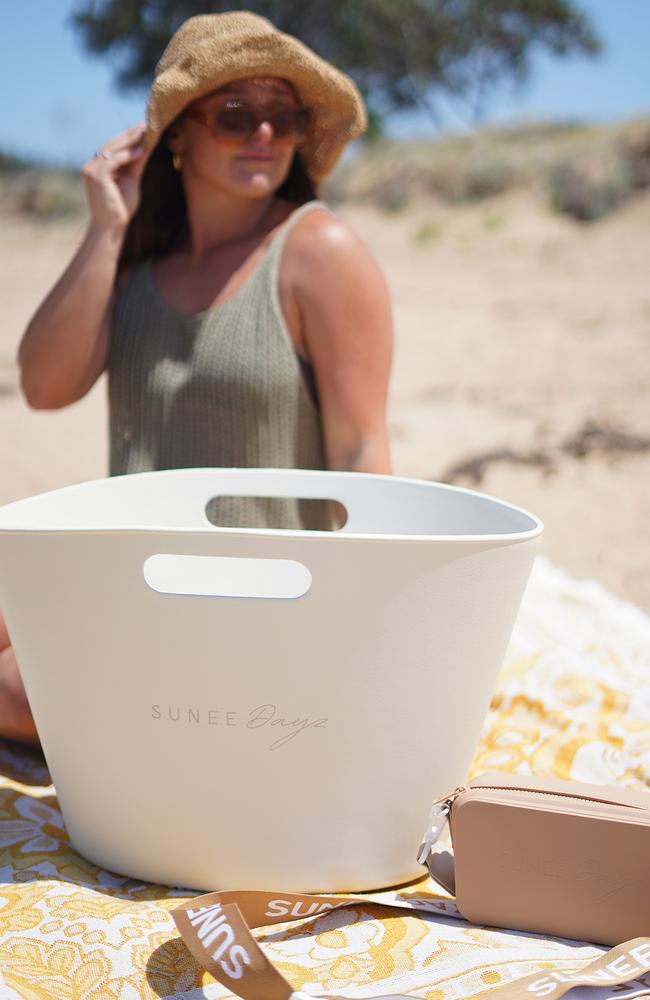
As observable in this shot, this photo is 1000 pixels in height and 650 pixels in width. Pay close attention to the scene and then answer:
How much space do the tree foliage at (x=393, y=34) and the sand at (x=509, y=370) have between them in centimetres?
501

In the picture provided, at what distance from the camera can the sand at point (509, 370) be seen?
316 centimetres

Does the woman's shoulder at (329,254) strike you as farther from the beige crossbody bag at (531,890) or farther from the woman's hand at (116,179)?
the beige crossbody bag at (531,890)

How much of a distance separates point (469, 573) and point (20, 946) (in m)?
0.59

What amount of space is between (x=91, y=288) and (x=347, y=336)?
464 mm


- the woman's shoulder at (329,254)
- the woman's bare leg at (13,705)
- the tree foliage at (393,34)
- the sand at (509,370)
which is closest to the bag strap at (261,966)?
the woman's bare leg at (13,705)

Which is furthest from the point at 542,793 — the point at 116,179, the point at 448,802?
the point at 116,179

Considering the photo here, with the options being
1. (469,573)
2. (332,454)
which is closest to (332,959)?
(469,573)

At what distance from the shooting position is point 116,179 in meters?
1.72

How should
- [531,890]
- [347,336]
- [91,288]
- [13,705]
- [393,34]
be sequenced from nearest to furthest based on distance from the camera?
[531,890], [13,705], [347,336], [91,288], [393,34]

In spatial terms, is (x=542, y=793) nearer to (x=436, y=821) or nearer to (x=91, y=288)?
(x=436, y=821)

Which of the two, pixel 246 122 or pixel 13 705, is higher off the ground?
pixel 246 122

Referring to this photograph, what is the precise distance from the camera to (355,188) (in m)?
9.19

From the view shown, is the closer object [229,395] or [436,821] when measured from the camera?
[436,821]

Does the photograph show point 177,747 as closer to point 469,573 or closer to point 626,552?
point 469,573
